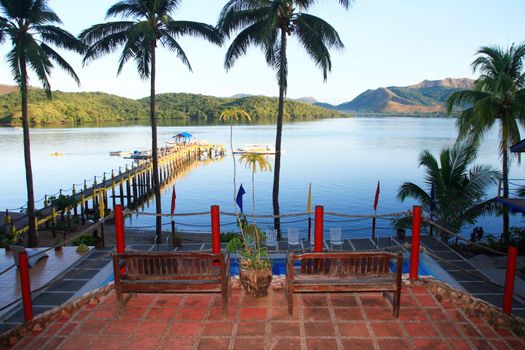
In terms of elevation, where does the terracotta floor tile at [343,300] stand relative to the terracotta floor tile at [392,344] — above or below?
above

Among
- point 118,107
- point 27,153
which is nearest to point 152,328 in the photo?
point 27,153

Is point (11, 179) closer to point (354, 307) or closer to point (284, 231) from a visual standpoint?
point (284, 231)

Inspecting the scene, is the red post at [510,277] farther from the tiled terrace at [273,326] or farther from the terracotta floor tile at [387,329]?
the terracotta floor tile at [387,329]

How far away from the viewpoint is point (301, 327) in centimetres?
520

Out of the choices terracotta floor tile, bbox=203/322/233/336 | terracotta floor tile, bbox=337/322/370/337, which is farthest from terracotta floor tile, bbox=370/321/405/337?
terracotta floor tile, bbox=203/322/233/336

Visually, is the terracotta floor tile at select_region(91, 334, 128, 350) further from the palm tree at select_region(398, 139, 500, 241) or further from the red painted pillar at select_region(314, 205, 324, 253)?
the palm tree at select_region(398, 139, 500, 241)

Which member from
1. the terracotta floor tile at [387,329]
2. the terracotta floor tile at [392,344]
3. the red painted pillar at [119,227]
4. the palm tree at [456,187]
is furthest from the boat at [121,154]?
the terracotta floor tile at [392,344]

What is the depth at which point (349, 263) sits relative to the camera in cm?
554

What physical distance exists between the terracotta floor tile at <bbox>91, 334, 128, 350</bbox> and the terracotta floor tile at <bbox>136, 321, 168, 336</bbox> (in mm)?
222

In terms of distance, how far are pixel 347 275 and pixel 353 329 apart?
2.28 feet

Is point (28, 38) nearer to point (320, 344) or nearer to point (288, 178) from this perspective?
point (320, 344)

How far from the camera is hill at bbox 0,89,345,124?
111 m

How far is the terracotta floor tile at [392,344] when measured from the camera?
4.75 meters

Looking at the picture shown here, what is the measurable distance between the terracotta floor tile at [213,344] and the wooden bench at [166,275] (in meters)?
0.58
